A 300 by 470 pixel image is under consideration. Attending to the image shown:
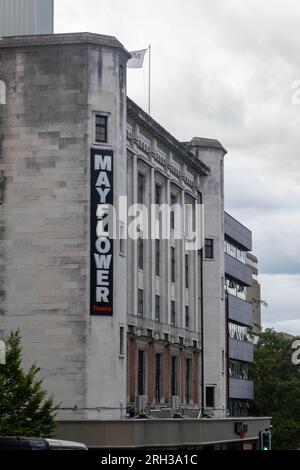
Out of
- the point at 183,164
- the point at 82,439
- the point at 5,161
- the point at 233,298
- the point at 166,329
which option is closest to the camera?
the point at 82,439

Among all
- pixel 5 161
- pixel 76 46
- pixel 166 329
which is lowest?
pixel 166 329

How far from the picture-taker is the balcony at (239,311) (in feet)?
318

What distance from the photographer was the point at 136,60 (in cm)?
6794

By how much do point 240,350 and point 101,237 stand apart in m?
42.0

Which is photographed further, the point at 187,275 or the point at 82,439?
the point at 187,275

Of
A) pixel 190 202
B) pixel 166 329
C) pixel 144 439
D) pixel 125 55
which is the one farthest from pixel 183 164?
pixel 144 439

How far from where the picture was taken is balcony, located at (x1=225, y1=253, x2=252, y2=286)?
9826cm

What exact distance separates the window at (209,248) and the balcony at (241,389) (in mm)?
12081

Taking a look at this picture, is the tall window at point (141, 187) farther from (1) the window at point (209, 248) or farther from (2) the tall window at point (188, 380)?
(1) the window at point (209, 248)

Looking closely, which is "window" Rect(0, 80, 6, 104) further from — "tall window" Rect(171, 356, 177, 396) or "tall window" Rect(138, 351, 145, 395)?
"tall window" Rect(171, 356, 177, 396)

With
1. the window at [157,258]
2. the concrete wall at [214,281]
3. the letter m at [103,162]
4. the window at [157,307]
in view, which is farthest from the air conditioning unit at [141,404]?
the concrete wall at [214,281]

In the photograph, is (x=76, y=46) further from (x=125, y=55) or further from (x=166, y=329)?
(x=166, y=329)
